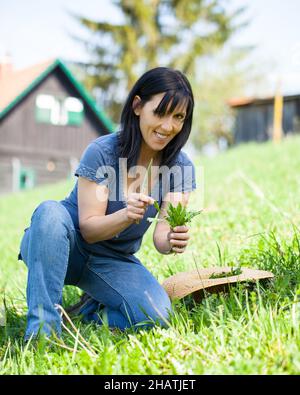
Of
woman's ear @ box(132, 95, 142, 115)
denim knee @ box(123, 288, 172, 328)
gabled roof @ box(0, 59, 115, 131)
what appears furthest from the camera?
gabled roof @ box(0, 59, 115, 131)

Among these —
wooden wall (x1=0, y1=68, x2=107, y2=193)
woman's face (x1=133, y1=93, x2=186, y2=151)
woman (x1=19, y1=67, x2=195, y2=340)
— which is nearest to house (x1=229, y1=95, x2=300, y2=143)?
wooden wall (x1=0, y1=68, x2=107, y2=193)

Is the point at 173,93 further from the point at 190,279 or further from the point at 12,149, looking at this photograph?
the point at 12,149

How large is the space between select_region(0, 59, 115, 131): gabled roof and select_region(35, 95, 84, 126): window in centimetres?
45

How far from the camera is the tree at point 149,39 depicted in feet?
78.3

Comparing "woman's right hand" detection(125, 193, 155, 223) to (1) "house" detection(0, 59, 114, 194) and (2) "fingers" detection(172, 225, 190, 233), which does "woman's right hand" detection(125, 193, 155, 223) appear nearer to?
(2) "fingers" detection(172, 225, 190, 233)

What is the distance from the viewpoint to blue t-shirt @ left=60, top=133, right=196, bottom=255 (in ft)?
9.20

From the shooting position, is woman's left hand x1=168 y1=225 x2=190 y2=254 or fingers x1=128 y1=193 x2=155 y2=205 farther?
woman's left hand x1=168 y1=225 x2=190 y2=254

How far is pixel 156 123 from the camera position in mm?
2768

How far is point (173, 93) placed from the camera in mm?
2717

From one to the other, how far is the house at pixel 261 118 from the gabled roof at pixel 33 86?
506 centimetres

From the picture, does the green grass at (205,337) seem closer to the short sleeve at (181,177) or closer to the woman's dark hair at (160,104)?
the short sleeve at (181,177)

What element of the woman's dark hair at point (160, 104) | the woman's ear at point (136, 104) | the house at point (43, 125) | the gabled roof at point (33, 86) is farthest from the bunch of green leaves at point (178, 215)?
the gabled roof at point (33, 86)

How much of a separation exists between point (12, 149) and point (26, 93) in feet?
7.06
